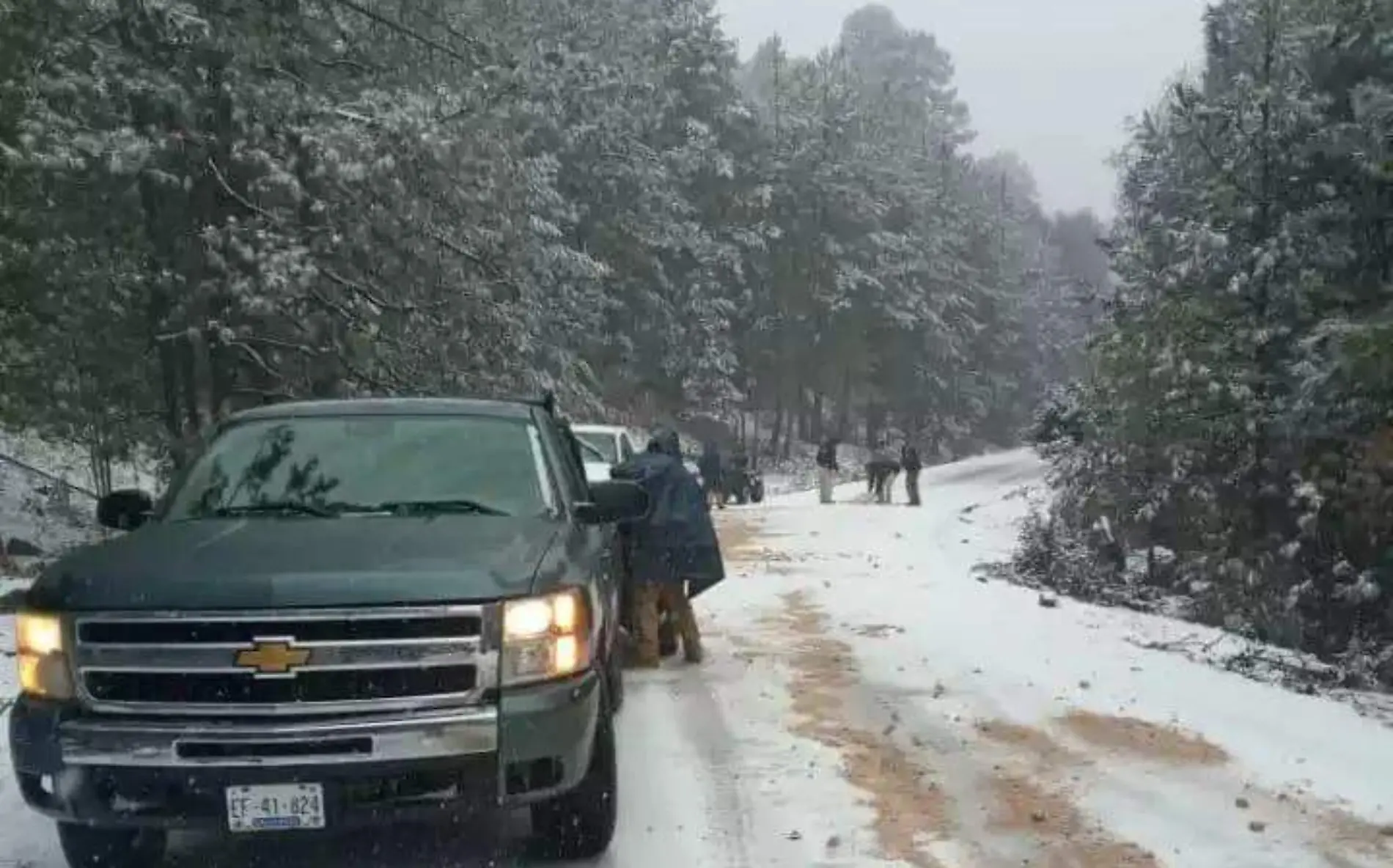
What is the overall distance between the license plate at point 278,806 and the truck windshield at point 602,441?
11.2 meters

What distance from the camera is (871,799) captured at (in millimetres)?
6492

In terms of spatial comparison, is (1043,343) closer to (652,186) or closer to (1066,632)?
(652,186)

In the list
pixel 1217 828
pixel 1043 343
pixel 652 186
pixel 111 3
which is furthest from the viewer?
pixel 1043 343

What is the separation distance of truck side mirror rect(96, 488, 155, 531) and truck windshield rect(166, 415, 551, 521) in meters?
0.21

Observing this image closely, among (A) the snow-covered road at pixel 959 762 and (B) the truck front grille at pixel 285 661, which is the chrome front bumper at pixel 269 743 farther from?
(A) the snow-covered road at pixel 959 762

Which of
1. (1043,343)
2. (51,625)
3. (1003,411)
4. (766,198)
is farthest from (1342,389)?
(1043,343)

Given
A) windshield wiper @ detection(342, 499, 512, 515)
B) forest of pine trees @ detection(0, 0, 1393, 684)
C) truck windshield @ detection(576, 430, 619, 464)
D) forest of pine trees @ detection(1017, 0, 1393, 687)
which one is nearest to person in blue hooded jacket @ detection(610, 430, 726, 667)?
windshield wiper @ detection(342, 499, 512, 515)

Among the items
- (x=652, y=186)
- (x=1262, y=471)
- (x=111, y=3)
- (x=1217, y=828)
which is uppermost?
(x=652, y=186)

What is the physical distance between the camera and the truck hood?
469 centimetres

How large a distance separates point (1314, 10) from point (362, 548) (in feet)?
57.8

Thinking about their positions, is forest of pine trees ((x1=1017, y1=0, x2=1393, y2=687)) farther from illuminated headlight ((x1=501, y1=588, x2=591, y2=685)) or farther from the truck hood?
the truck hood

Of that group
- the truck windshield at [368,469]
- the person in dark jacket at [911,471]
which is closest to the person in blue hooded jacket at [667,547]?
the truck windshield at [368,469]

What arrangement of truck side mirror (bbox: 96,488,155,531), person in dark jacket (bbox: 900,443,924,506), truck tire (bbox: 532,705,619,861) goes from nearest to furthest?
truck tire (bbox: 532,705,619,861) < truck side mirror (bbox: 96,488,155,531) < person in dark jacket (bbox: 900,443,924,506)

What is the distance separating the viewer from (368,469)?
6.23 meters
